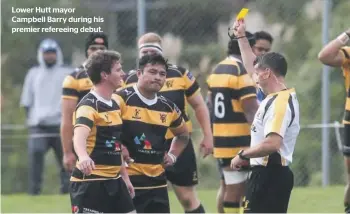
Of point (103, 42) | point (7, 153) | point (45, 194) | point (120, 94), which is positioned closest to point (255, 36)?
point (103, 42)

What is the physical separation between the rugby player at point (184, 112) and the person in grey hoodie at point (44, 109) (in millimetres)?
3641

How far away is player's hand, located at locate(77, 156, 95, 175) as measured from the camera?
26.3ft

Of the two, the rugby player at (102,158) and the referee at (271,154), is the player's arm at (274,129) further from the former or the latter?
the rugby player at (102,158)

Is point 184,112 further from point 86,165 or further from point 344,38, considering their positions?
point 86,165

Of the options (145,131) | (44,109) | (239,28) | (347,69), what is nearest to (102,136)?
(145,131)

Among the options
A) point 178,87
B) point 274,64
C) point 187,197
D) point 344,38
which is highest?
point 344,38

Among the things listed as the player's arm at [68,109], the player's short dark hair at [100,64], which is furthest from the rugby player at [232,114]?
the player's short dark hair at [100,64]

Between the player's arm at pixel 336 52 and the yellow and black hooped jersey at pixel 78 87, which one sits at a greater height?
the player's arm at pixel 336 52

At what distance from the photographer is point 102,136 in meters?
8.54

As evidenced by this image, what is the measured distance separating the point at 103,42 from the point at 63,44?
3772 mm

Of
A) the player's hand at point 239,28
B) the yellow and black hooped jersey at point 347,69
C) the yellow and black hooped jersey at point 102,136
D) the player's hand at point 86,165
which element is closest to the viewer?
the player's hand at point 86,165

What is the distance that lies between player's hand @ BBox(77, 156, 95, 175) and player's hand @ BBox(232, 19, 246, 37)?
181cm

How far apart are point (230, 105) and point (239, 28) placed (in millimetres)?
1603

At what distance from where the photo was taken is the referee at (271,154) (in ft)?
27.1
